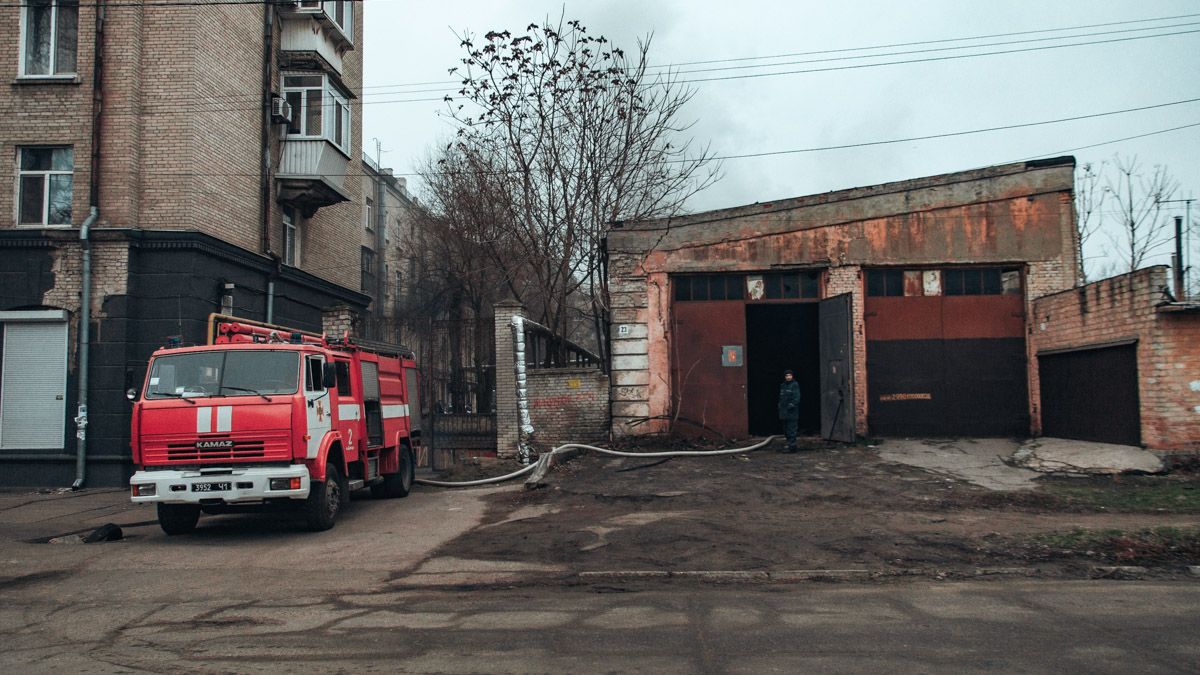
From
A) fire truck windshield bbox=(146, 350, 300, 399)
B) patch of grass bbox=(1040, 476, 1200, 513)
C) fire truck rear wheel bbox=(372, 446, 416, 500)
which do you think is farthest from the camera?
fire truck rear wheel bbox=(372, 446, 416, 500)

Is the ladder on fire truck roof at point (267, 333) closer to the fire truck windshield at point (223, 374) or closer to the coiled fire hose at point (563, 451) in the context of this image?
the fire truck windshield at point (223, 374)

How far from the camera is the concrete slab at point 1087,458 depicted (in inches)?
533

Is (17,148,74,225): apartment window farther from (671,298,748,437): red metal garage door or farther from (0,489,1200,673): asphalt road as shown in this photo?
(671,298,748,437): red metal garage door

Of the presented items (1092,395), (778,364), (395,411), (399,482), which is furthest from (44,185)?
(1092,395)

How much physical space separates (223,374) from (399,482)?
15.2ft

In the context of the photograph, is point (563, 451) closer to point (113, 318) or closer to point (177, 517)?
point (177, 517)

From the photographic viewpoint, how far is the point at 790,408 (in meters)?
16.7

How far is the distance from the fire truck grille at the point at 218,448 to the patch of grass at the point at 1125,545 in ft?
28.4

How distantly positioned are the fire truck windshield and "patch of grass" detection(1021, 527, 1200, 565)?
29.3 feet

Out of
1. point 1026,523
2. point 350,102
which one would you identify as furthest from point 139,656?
point 350,102

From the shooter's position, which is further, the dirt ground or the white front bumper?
the white front bumper

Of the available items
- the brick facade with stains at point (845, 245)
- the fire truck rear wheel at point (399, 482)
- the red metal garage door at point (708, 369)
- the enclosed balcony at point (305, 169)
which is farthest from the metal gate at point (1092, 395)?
the enclosed balcony at point (305, 169)

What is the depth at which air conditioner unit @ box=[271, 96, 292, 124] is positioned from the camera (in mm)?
21469

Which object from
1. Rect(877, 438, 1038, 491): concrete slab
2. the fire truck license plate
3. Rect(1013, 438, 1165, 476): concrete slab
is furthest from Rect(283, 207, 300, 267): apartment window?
Rect(1013, 438, 1165, 476): concrete slab
